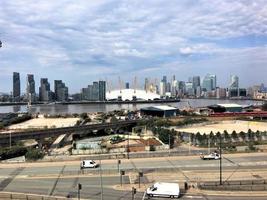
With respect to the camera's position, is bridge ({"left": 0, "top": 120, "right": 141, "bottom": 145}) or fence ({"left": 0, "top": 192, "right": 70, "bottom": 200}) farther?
bridge ({"left": 0, "top": 120, "right": 141, "bottom": 145})

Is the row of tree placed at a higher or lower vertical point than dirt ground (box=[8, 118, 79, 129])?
higher

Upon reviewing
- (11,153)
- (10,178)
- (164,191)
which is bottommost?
(11,153)

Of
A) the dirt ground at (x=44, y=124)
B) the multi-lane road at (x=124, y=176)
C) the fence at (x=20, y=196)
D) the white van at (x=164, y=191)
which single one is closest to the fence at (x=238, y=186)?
the multi-lane road at (x=124, y=176)

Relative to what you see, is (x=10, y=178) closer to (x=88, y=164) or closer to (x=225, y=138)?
(x=88, y=164)

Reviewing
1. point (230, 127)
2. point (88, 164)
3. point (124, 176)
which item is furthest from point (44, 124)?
point (124, 176)

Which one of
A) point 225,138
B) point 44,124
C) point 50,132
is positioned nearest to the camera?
point 225,138

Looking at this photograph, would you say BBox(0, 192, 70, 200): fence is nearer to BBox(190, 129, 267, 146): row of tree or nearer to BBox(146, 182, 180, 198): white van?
BBox(146, 182, 180, 198): white van

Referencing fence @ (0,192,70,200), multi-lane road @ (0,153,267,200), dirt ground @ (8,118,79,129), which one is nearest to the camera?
fence @ (0,192,70,200)

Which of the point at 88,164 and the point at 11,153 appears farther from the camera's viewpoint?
the point at 11,153

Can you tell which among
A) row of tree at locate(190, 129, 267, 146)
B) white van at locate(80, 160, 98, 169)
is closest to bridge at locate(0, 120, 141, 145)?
row of tree at locate(190, 129, 267, 146)

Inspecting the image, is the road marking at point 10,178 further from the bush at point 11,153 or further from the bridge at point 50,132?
the bridge at point 50,132
